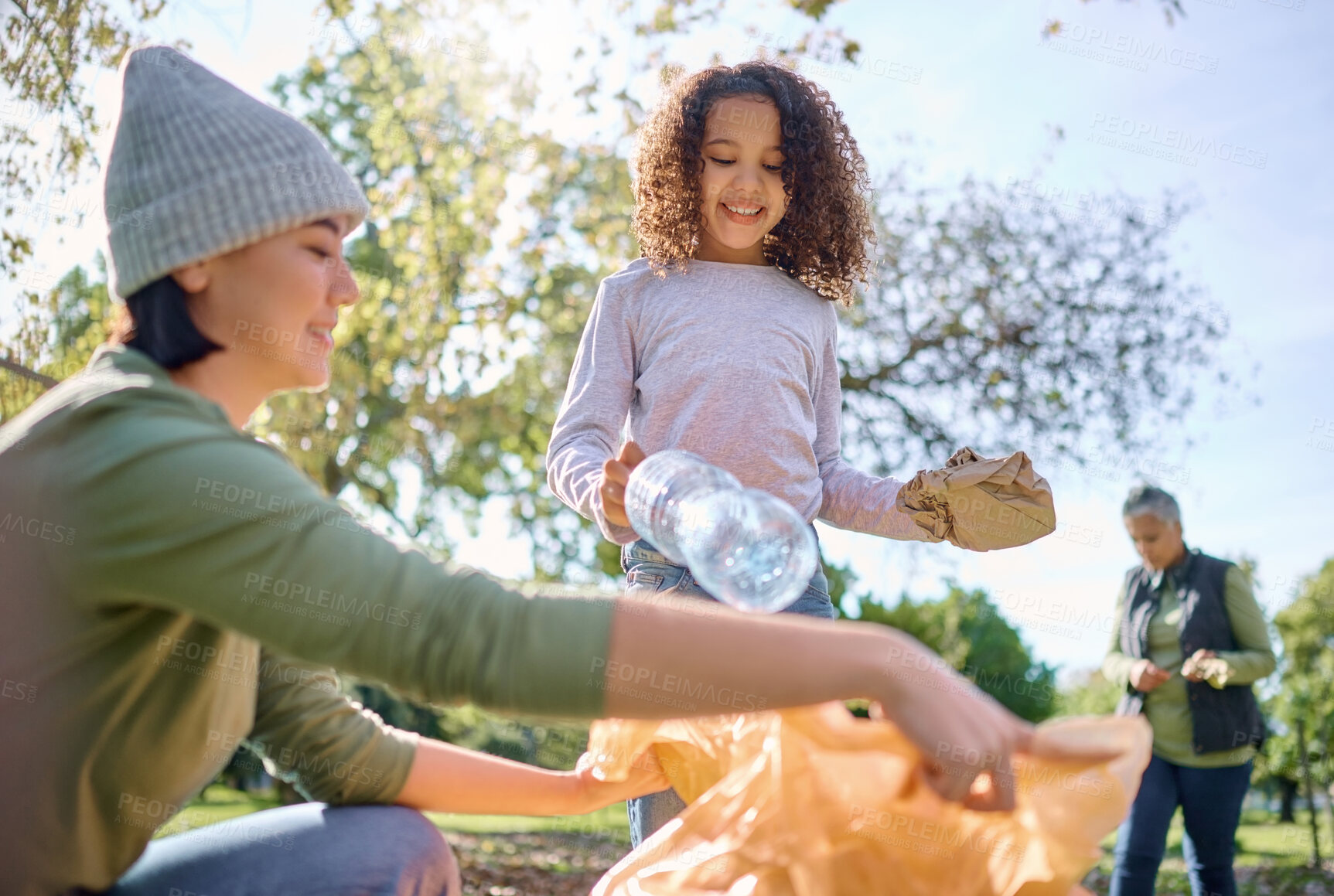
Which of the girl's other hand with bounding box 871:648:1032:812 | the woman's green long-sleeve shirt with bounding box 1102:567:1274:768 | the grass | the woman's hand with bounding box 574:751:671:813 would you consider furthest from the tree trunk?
the girl's other hand with bounding box 871:648:1032:812

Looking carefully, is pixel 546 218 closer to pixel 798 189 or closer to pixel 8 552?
pixel 798 189

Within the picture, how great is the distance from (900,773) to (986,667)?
26.4 meters

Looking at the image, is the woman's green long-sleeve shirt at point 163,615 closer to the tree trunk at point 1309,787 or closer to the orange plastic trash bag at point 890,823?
the orange plastic trash bag at point 890,823

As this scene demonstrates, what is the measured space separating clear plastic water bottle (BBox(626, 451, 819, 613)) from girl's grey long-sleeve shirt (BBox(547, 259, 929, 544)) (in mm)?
145

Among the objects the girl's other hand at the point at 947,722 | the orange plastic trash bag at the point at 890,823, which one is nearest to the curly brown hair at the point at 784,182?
the orange plastic trash bag at the point at 890,823

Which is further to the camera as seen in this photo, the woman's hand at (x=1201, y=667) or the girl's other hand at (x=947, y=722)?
the woman's hand at (x=1201, y=667)

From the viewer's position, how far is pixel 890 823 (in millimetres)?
1356

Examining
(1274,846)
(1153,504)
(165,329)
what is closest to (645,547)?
(165,329)

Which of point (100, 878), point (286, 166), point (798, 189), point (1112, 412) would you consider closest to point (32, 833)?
point (100, 878)

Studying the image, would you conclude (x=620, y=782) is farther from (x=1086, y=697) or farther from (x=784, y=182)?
(x=1086, y=697)

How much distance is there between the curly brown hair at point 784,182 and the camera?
8.96 ft

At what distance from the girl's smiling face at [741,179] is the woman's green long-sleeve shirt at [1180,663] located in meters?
3.25

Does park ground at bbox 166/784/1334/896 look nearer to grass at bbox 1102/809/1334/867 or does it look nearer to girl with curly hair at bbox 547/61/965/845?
grass at bbox 1102/809/1334/867

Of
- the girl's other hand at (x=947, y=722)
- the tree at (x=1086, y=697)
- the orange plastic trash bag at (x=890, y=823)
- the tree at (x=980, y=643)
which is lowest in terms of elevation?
the tree at (x=1086, y=697)
